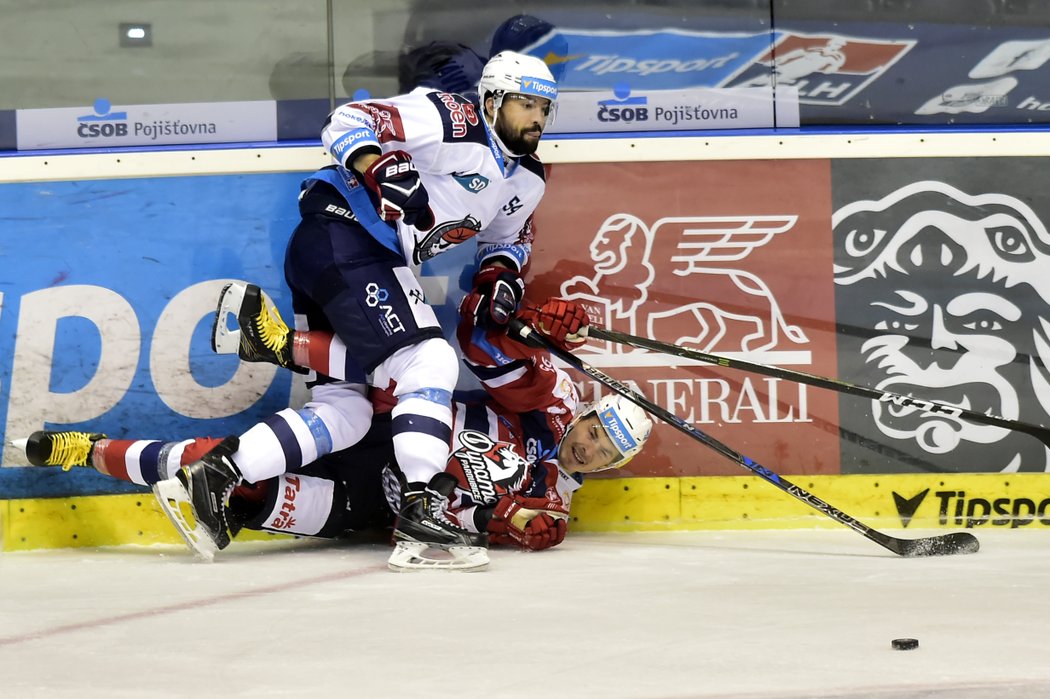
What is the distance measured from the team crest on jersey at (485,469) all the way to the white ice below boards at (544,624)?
0.67 ft

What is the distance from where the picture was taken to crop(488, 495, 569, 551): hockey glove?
355 cm

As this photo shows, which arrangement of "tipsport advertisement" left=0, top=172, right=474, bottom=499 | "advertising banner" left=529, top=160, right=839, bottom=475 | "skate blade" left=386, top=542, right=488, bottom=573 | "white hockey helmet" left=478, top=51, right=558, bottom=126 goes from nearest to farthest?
"skate blade" left=386, top=542, right=488, bottom=573, "white hockey helmet" left=478, top=51, right=558, bottom=126, "tipsport advertisement" left=0, top=172, right=474, bottom=499, "advertising banner" left=529, top=160, right=839, bottom=475

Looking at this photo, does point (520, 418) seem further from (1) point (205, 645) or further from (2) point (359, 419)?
(1) point (205, 645)

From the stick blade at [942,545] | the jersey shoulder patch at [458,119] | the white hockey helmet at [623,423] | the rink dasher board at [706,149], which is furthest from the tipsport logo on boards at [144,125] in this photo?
the stick blade at [942,545]

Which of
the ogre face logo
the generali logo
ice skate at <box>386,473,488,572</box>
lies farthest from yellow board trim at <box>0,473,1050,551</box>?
ice skate at <box>386,473,488,572</box>

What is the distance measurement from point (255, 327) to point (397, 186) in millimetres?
700

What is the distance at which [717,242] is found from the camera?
4.05 meters

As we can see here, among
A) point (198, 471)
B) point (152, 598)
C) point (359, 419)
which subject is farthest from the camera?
point (359, 419)

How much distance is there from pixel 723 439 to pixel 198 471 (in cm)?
165

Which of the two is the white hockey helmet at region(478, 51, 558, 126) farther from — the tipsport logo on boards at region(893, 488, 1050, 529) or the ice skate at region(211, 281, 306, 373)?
the tipsport logo on boards at region(893, 488, 1050, 529)

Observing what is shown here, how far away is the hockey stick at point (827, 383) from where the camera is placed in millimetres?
3674

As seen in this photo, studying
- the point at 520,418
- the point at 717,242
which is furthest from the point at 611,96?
the point at 520,418

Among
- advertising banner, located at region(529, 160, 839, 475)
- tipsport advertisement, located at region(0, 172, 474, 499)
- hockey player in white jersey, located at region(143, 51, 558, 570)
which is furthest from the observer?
advertising banner, located at region(529, 160, 839, 475)

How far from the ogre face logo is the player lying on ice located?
889 mm
